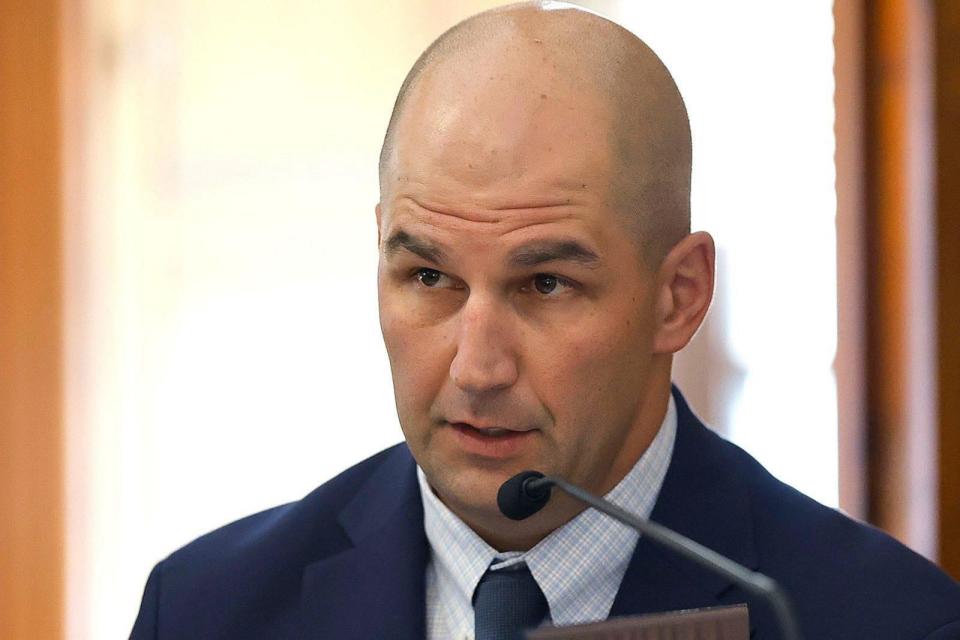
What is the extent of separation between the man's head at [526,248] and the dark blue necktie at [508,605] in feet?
0.18

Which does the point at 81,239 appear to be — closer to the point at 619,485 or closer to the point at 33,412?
the point at 33,412

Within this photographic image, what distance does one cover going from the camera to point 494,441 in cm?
152

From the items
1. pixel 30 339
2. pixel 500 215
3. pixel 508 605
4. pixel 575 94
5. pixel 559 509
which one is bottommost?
pixel 508 605

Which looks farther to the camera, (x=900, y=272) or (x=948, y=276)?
(x=900, y=272)

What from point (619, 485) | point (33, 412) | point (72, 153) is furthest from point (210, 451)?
point (619, 485)

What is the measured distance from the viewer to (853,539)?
1685 mm

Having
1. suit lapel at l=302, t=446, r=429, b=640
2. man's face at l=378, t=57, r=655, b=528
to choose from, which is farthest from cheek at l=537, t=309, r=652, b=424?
suit lapel at l=302, t=446, r=429, b=640

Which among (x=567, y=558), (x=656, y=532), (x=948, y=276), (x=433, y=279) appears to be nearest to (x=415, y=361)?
(x=433, y=279)

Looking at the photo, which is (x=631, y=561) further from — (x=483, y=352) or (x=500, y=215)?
(x=500, y=215)

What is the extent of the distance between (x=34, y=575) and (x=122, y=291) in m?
0.75

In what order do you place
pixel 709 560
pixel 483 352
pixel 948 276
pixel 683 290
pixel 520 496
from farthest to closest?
pixel 948 276 → pixel 683 290 → pixel 483 352 → pixel 520 496 → pixel 709 560

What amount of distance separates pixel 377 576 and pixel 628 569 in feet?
1.05

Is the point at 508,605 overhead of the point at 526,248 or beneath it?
beneath

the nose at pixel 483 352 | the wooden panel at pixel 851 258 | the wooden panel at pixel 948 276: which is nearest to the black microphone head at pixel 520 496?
the nose at pixel 483 352
